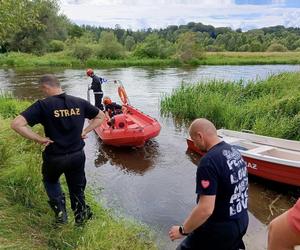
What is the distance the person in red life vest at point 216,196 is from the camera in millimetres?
2963

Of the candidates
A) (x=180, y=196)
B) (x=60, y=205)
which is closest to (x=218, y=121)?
(x=180, y=196)

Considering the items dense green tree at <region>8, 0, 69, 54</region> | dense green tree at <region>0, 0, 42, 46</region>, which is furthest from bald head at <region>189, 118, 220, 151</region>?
dense green tree at <region>8, 0, 69, 54</region>

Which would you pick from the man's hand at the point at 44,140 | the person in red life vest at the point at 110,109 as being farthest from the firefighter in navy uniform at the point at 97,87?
the man's hand at the point at 44,140

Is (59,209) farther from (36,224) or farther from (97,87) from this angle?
(97,87)

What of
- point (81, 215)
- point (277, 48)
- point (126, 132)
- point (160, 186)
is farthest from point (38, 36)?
point (81, 215)

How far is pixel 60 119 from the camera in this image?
430cm

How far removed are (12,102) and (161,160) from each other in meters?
5.07

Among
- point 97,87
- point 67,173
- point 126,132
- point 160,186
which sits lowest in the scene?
point 160,186

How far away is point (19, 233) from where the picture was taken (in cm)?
419

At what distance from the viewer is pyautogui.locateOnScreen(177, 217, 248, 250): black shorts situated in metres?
3.15

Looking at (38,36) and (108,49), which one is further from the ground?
(38,36)

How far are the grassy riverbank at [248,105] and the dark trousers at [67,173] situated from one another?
637 cm

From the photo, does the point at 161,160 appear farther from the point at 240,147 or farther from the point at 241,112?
the point at 241,112

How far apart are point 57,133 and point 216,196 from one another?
2.04 m
